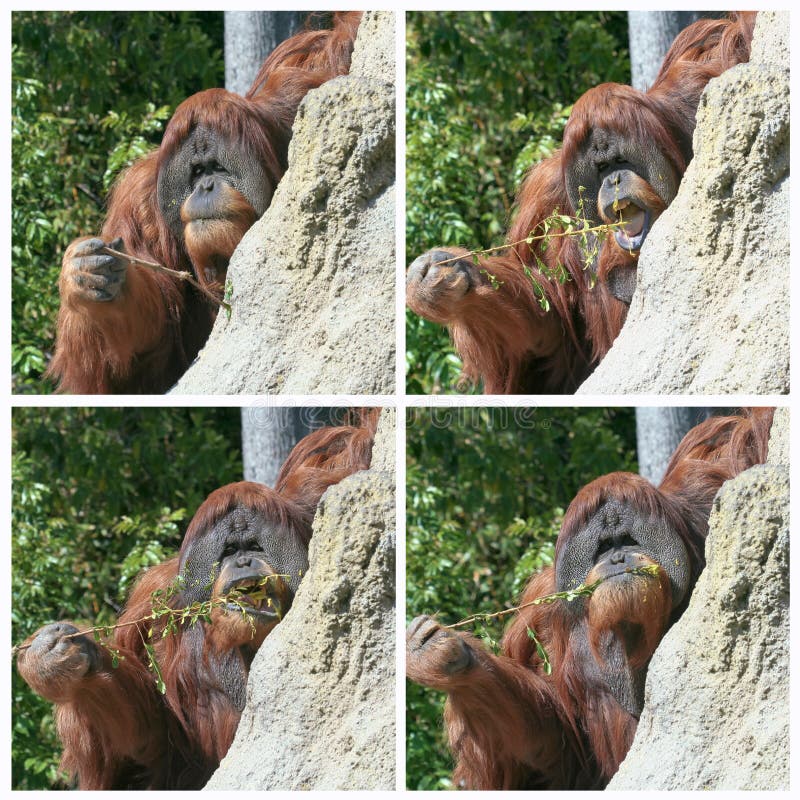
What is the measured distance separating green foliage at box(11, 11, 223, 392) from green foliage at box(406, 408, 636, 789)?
1071mm

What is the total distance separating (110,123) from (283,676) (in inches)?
79.9

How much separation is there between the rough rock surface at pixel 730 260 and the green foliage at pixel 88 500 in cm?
170

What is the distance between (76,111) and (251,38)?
4.25 ft

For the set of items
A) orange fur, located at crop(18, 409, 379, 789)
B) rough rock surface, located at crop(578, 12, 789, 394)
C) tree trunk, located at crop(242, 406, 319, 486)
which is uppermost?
rough rock surface, located at crop(578, 12, 789, 394)

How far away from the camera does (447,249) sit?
9.48 feet

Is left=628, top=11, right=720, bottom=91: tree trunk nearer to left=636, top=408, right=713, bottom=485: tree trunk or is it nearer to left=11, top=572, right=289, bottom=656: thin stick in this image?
left=636, top=408, right=713, bottom=485: tree trunk

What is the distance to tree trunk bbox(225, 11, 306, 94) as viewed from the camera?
329 cm

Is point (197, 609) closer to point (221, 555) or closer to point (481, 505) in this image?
point (221, 555)

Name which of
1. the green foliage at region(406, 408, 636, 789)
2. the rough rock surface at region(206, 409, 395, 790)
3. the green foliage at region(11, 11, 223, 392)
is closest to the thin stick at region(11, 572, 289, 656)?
the rough rock surface at region(206, 409, 395, 790)

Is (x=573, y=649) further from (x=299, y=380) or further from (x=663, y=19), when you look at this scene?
(x=663, y=19)

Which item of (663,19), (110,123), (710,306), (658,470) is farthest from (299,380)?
(110,123)

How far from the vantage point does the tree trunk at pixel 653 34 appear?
3.50 m

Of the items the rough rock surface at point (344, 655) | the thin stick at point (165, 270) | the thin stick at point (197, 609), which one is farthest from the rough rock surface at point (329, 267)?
the thin stick at point (197, 609)

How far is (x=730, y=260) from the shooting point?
265 centimetres
